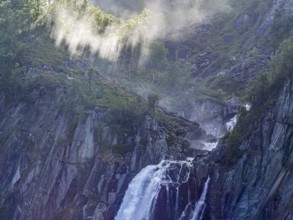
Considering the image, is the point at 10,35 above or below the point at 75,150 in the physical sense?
above

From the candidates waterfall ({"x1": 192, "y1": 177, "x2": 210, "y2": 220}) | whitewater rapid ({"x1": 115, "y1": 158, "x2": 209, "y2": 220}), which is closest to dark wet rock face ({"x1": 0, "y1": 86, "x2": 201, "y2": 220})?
whitewater rapid ({"x1": 115, "y1": 158, "x2": 209, "y2": 220})

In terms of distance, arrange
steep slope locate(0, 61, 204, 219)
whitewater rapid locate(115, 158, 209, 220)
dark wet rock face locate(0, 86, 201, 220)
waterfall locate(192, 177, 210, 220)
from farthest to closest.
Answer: steep slope locate(0, 61, 204, 219), dark wet rock face locate(0, 86, 201, 220), whitewater rapid locate(115, 158, 209, 220), waterfall locate(192, 177, 210, 220)

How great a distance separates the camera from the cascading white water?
61062 millimetres

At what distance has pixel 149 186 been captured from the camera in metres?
62.8

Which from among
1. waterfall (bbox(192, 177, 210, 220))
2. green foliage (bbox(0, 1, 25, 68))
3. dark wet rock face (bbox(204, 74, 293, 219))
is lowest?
waterfall (bbox(192, 177, 210, 220))

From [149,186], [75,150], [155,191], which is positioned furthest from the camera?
[75,150]

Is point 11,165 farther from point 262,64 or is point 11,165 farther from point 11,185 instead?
point 262,64

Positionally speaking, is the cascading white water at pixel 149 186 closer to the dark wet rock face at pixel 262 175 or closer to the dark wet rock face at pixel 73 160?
the dark wet rock face at pixel 73 160

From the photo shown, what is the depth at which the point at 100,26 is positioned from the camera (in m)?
122

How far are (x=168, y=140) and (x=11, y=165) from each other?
23.3 metres

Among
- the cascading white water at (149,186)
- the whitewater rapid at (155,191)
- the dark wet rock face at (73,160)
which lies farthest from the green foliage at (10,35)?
the whitewater rapid at (155,191)

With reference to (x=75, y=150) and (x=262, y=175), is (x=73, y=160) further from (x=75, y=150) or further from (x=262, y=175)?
(x=262, y=175)

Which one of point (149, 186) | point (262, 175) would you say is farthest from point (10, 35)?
point (262, 175)

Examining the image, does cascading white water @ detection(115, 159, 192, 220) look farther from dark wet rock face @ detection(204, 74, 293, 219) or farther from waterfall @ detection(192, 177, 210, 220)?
dark wet rock face @ detection(204, 74, 293, 219)
